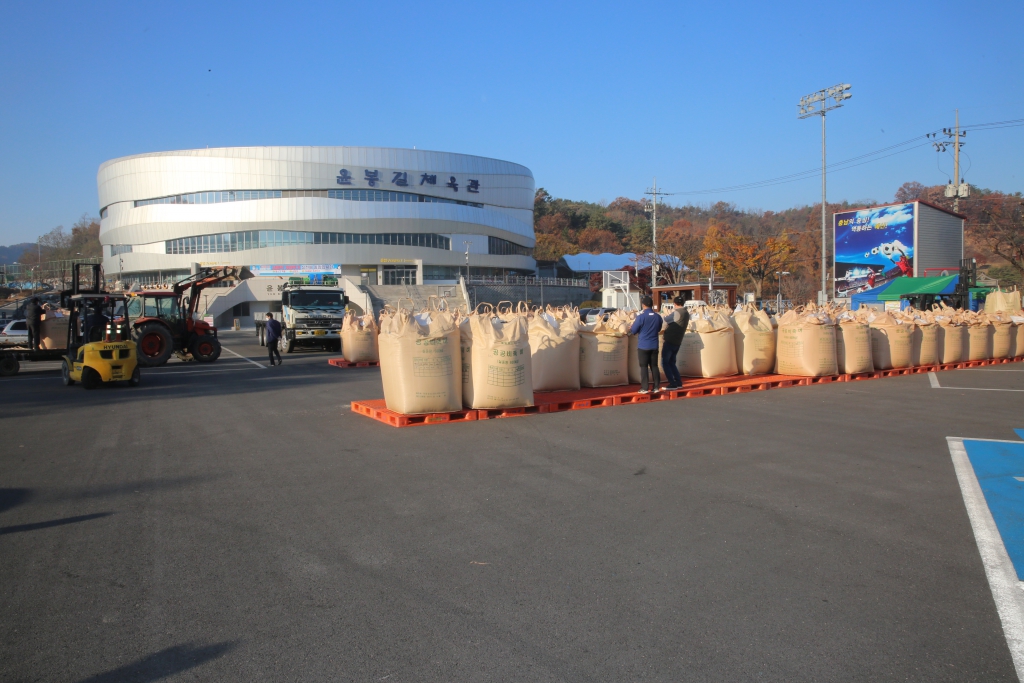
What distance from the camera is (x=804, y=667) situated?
308 cm

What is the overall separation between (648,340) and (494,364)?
2887mm

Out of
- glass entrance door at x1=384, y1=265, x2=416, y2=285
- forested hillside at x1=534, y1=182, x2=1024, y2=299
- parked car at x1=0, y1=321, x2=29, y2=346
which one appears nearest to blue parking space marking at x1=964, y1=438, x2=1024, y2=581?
parked car at x1=0, y1=321, x2=29, y2=346

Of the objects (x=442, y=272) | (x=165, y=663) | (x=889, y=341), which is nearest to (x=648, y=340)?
(x=889, y=341)

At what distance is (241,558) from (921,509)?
4.93 metres

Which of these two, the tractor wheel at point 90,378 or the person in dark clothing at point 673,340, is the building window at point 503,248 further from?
the person in dark clothing at point 673,340

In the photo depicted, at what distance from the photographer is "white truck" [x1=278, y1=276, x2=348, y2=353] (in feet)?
81.5

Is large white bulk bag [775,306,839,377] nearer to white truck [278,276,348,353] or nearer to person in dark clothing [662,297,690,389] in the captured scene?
person in dark clothing [662,297,690,389]

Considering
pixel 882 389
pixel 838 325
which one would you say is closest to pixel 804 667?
pixel 882 389

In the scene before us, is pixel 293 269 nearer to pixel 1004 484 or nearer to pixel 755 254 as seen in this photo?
pixel 755 254

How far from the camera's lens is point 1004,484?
6086mm

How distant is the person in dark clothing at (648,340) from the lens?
1084 centimetres

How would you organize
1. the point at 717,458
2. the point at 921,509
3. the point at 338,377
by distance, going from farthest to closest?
the point at 338,377 → the point at 717,458 → the point at 921,509

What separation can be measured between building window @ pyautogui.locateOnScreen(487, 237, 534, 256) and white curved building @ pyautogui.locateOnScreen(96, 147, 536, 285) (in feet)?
12.7

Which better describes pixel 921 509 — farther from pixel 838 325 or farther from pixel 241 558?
pixel 838 325
